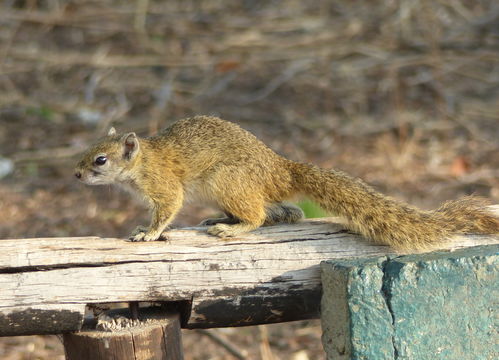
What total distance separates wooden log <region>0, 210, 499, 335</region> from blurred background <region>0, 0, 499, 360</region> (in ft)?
6.95

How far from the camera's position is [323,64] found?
25.3 feet

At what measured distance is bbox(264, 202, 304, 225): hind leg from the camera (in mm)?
3061

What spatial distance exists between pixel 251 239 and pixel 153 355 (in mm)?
521

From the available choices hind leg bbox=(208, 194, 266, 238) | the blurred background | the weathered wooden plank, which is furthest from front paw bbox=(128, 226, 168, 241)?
the blurred background

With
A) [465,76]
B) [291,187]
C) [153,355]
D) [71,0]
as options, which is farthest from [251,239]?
[71,0]

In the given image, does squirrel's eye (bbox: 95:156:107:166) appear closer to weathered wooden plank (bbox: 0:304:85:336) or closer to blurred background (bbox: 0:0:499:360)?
weathered wooden plank (bbox: 0:304:85:336)

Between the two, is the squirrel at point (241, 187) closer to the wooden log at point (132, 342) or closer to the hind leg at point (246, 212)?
the hind leg at point (246, 212)

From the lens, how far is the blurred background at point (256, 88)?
595 centimetres

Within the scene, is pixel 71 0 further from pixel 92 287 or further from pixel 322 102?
pixel 92 287

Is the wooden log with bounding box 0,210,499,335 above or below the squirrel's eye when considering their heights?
below

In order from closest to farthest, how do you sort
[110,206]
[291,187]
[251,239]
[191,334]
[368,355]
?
[368,355], [251,239], [291,187], [191,334], [110,206]

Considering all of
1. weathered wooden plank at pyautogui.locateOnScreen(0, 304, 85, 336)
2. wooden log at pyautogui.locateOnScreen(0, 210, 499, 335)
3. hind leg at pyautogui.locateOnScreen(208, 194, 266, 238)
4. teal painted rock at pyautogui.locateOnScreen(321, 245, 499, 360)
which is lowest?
teal painted rock at pyautogui.locateOnScreen(321, 245, 499, 360)

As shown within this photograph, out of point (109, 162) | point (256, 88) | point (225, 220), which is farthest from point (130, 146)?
point (256, 88)

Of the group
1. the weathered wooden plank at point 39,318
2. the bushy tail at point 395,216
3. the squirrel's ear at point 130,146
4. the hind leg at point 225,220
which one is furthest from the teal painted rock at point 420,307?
the squirrel's ear at point 130,146
